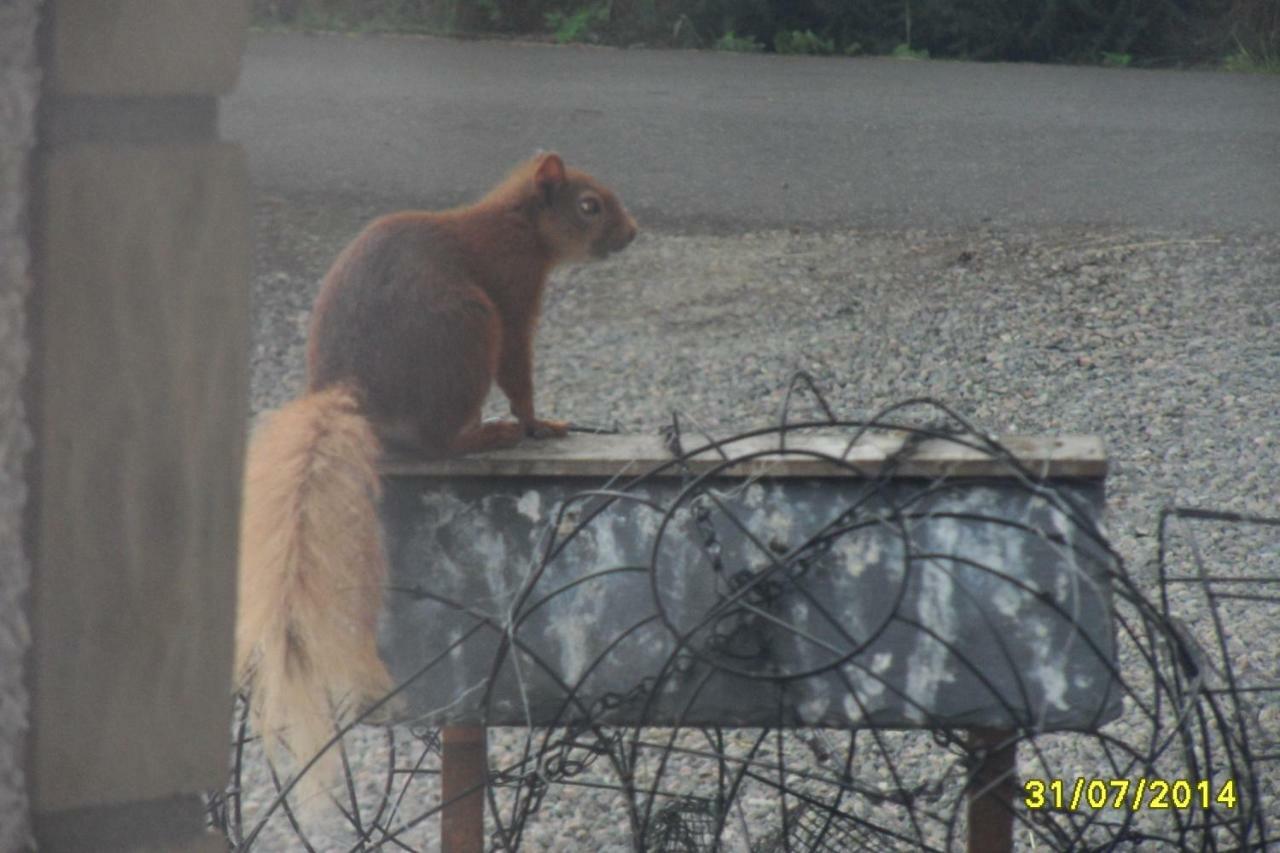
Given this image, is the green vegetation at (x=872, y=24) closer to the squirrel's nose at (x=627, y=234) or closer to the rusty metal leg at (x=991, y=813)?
the squirrel's nose at (x=627, y=234)

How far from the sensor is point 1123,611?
3105 millimetres

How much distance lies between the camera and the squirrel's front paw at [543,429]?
1970 mm

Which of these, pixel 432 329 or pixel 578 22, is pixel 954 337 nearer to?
pixel 432 329

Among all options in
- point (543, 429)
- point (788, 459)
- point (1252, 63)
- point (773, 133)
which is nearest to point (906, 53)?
point (1252, 63)

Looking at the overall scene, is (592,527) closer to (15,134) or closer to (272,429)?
(272,429)

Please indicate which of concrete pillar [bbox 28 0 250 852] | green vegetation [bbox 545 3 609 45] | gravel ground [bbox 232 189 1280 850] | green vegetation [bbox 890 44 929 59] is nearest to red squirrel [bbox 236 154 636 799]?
concrete pillar [bbox 28 0 250 852]

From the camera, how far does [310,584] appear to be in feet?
4.88

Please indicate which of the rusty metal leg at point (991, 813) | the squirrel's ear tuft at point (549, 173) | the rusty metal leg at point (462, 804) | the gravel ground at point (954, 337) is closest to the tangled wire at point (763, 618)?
the rusty metal leg at point (991, 813)

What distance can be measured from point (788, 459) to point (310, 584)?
1.71 ft

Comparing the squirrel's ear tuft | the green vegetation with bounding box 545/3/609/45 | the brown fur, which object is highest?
the green vegetation with bounding box 545/3/609/45

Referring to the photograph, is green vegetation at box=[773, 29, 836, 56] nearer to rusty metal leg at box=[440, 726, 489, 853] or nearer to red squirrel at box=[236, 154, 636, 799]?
red squirrel at box=[236, 154, 636, 799]

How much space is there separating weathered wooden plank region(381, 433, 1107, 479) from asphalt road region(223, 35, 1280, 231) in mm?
3778

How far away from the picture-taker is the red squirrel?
4.78ft

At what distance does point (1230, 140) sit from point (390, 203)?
3.52 m
